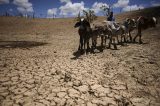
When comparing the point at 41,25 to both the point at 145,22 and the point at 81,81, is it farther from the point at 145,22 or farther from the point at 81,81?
the point at 81,81

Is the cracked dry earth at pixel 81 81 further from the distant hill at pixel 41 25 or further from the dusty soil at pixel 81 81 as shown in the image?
the distant hill at pixel 41 25

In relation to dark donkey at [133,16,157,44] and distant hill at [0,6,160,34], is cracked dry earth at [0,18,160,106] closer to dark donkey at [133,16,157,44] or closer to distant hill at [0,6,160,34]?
dark donkey at [133,16,157,44]

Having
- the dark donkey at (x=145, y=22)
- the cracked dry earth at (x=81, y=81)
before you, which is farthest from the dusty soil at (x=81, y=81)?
the dark donkey at (x=145, y=22)

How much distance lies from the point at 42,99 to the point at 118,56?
16.1ft

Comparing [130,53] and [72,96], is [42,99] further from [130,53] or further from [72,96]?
[130,53]

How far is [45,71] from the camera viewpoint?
19.9 ft

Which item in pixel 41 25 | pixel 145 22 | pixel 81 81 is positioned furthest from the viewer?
pixel 41 25

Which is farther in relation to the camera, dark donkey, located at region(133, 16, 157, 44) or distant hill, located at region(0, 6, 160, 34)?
distant hill, located at region(0, 6, 160, 34)

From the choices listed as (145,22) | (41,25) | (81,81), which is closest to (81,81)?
(81,81)

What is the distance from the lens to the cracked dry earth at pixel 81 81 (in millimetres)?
4156

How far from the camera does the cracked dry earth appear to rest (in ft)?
13.6

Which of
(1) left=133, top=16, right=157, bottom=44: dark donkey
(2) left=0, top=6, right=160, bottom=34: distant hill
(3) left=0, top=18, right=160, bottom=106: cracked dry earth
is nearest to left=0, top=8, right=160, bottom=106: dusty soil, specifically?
(3) left=0, top=18, right=160, bottom=106: cracked dry earth

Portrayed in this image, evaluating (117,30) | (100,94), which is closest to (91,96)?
(100,94)

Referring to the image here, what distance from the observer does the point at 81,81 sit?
523 centimetres
